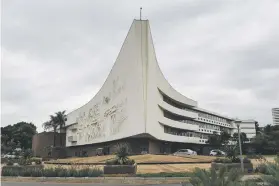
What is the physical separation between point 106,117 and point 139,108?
43.5 feet

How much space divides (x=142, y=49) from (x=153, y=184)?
40.5 m

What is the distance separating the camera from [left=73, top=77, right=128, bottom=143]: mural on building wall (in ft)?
195

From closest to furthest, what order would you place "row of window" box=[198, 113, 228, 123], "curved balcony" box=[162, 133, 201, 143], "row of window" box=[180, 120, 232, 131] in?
1. "curved balcony" box=[162, 133, 201, 143]
2. "row of window" box=[180, 120, 232, 131]
3. "row of window" box=[198, 113, 228, 123]

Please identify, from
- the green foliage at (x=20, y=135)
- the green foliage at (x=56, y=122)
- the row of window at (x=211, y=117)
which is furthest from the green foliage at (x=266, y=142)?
the green foliage at (x=20, y=135)

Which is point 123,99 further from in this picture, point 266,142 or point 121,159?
point 266,142

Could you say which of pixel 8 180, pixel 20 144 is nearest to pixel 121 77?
pixel 8 180

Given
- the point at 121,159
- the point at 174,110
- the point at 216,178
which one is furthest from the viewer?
the point at 174,110

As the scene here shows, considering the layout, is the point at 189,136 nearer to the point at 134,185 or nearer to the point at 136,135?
the point at 136,135

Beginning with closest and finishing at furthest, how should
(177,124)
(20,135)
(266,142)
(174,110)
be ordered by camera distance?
(177,124), (174,110), (266,142), (20,135)

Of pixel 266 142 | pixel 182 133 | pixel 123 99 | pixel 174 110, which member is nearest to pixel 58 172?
pixel 123 99

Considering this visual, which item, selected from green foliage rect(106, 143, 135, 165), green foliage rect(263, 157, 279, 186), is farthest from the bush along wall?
green foliage rect(263, 157, 279, 186)

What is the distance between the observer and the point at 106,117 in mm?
66375

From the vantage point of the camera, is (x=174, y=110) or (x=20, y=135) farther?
(x=20, y=135)

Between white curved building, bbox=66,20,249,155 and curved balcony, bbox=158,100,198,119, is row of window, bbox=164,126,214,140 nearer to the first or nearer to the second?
white curved building, bbox=66,20,249,155
